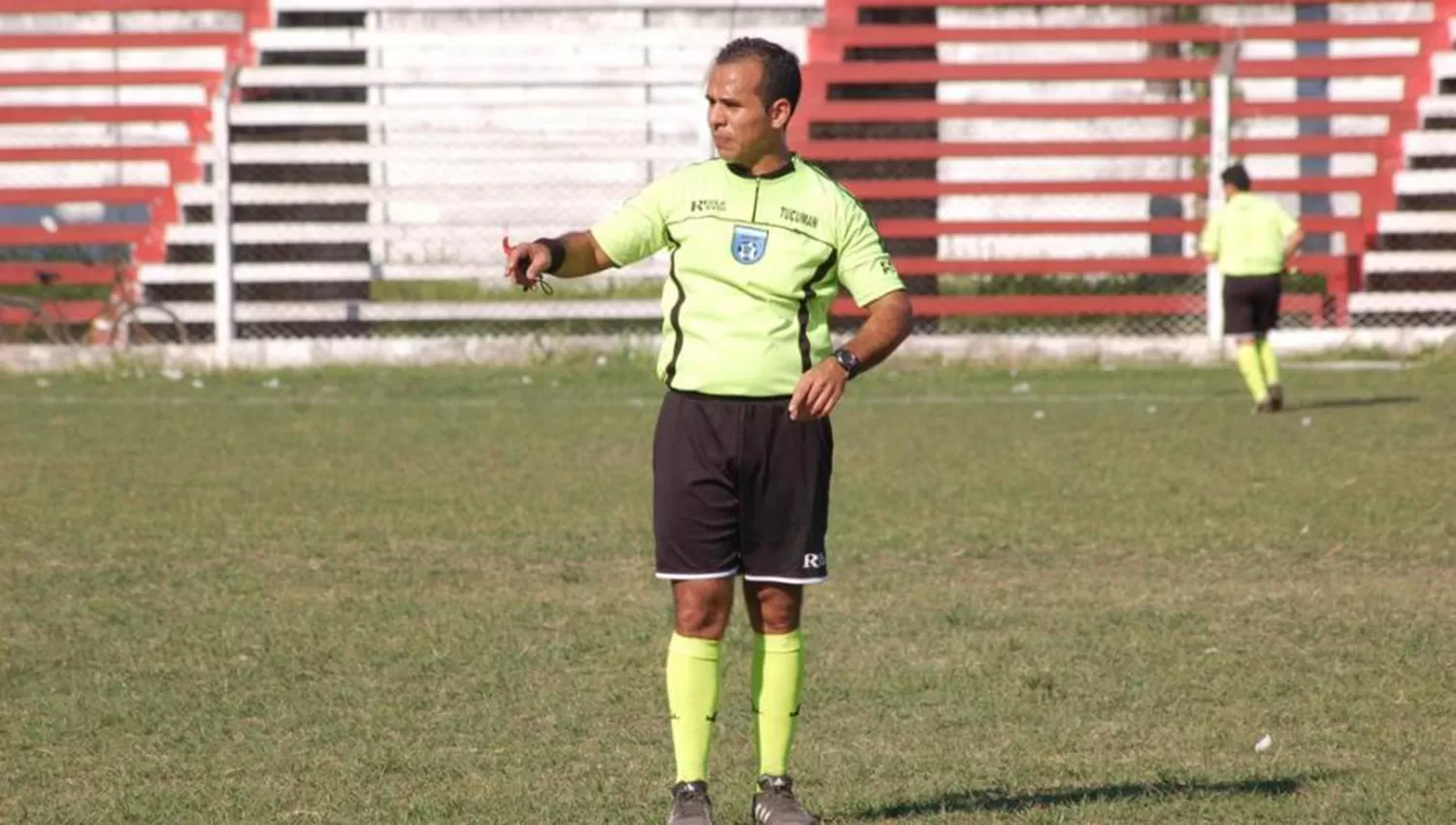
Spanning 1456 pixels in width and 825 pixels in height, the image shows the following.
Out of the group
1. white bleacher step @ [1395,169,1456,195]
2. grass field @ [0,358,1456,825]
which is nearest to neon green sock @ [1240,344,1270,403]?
grass field @ [0,358,1456,825]

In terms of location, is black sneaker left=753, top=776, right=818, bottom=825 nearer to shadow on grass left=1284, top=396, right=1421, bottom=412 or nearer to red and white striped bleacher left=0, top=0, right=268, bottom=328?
shadow on grass left=1284, top=396, right=1421, bottom=412

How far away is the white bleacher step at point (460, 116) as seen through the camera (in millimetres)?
24812

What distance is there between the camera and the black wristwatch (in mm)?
5629

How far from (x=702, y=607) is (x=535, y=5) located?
69.5 ft

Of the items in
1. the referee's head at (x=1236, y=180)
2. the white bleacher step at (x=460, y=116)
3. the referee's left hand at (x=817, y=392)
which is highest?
the white bleacher step at (x=460, y=116)

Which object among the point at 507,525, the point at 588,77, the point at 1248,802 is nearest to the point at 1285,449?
the point at 507,525

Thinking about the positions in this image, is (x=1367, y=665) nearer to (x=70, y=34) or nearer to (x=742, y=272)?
(x=742, y=272)

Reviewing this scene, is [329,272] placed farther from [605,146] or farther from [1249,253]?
[1249,253]

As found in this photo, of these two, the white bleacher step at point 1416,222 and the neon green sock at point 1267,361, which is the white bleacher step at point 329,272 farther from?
the neon green sock at point 1267,361

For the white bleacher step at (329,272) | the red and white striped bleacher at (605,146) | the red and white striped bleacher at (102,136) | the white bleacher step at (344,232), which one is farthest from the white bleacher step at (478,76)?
the white bleacher step at (329,272)

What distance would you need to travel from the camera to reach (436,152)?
24672 mm

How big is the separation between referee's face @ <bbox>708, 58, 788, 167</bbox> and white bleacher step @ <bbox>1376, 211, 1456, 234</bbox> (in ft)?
63.6

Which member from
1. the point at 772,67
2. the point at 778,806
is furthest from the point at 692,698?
the point at 772,67

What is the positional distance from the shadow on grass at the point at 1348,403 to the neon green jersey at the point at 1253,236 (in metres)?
1.04
